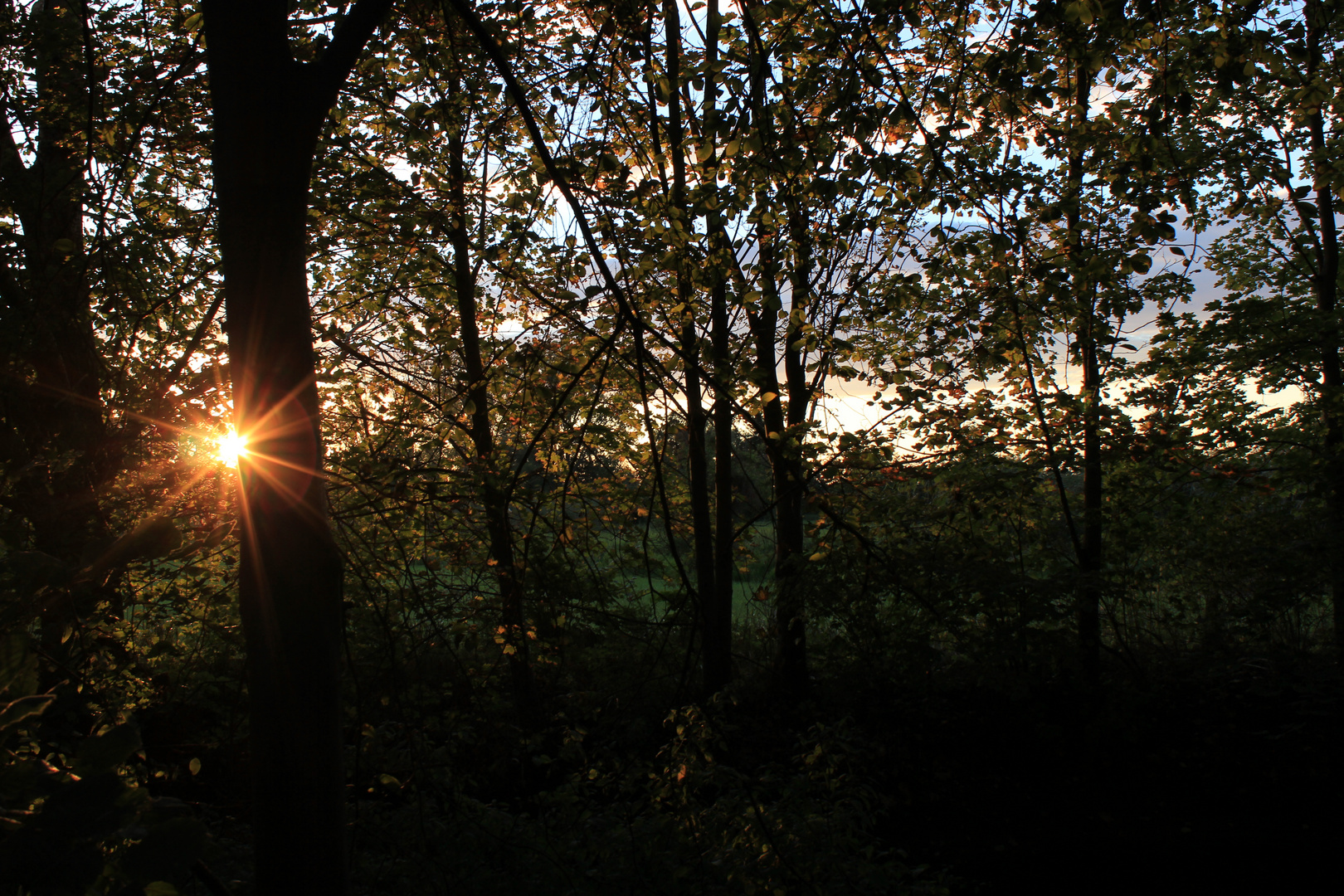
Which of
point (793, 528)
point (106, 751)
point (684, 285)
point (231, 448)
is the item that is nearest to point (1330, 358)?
point (793, 528)

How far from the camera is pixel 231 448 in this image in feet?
8.00

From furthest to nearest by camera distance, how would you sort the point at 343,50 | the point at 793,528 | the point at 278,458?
the point at 793,528
the point at 343,50
the point at 278,458

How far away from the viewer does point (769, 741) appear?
8742mm

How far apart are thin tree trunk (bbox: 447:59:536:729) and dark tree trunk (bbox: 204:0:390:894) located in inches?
25.5

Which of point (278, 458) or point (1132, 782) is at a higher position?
point (278, 458)

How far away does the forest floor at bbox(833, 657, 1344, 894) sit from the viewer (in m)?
6.40

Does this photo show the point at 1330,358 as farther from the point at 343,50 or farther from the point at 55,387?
the point at 55,387

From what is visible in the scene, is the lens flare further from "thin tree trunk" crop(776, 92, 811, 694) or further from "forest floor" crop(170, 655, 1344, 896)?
"forest floor" crop(170, 655, 1344, 896)

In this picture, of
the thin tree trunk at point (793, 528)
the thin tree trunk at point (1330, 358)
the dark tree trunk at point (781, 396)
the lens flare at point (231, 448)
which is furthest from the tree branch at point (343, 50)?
the thin tree trunk at point (1330, 358)

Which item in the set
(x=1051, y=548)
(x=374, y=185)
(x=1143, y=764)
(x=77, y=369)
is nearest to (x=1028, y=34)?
(x=77, y=369)

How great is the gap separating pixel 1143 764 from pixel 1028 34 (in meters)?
7.85

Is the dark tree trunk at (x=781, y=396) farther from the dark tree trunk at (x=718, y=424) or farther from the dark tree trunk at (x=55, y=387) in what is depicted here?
the dark tree trunk at (x=55, y=387)

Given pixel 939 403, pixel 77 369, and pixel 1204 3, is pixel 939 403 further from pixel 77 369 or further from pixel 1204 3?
pixel 77 369

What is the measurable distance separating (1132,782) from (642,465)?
237 inches
